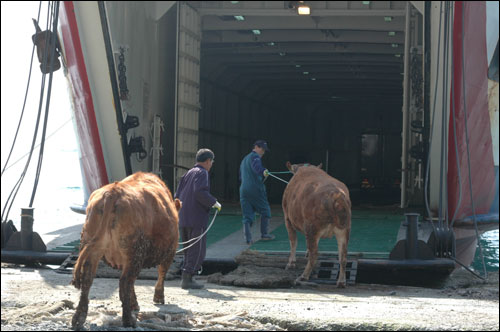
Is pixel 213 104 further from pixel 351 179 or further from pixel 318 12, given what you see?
pixel 351 179

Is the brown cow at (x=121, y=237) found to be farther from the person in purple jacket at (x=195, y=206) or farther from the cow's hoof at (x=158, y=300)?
the person in purple jacket at (x=195, y=206)

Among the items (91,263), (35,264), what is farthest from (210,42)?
(91,263)

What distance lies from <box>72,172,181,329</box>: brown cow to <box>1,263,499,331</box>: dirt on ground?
28 centimetres

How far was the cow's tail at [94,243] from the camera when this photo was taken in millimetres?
6457

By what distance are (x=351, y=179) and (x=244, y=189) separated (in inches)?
1153

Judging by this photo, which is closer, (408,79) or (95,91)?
(95,91)

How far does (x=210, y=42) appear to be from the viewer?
21.9 meters

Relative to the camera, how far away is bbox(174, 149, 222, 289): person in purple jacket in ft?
29.3

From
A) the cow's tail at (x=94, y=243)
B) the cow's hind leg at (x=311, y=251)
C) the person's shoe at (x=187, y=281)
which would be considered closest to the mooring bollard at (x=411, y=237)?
the cow's hind leg at (x=311, y=251)

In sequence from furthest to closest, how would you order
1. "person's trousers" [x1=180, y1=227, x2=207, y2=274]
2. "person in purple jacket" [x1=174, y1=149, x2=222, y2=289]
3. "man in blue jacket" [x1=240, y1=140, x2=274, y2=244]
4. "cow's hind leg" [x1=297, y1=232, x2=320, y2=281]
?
"man in blue jacket" [x1=240, y1=140, x2=274, y2=244]
"cow's hind leg" [x1=297, y1=232, x2=320, y2=281]
"person's trousers" [x1=180, y1=227, x2=207, y2=274]
"person in purple jacket" [x1=174, y1=149, x2=222, y2=289]

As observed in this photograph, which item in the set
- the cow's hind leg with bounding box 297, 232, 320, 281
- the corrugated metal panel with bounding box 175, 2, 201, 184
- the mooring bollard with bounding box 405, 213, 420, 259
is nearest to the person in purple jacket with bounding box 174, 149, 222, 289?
the cow's hind leg with bounding box 297, 232, 320, 281

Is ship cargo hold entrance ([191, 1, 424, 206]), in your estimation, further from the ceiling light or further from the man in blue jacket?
the man in blue jacket

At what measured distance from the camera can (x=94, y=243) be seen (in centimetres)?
656

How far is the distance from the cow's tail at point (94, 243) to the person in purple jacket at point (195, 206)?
7.55ft
